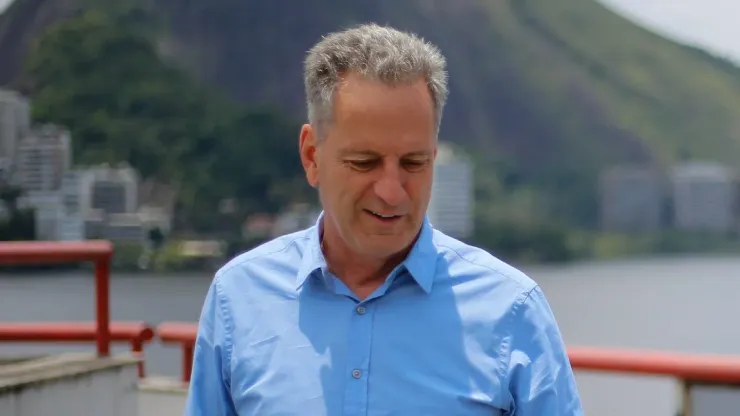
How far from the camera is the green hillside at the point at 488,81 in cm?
→ 5216

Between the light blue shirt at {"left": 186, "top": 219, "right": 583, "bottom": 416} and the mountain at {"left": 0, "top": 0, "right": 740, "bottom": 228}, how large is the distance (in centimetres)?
5106

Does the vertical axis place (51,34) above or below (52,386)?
above

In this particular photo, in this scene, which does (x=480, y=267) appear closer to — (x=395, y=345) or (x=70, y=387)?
(x=395, y=345)

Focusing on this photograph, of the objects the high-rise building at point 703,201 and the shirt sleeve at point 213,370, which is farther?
the high-rise building at point 703,201

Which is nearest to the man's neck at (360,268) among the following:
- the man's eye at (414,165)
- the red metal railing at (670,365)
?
the man's eye at (414,165)

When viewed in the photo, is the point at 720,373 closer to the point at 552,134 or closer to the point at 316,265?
the point at 316,265

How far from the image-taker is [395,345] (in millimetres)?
1144

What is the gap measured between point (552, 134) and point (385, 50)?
200ft

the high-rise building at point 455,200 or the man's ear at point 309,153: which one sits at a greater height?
the man's ear at point 309,153

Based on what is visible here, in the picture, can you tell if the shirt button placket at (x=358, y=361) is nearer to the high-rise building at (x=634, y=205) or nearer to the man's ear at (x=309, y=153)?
the man's ear at (x=309, y=153)

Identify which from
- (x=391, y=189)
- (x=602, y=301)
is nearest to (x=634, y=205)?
(x=602, y=301)

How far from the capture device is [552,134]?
2406 inches

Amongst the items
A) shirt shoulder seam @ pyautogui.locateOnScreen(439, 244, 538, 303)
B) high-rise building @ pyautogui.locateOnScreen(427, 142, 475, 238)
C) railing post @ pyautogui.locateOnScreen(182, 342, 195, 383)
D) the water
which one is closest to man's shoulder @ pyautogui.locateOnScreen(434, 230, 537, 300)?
shirt shoulder seam @ pyautogui.locateOnScreen(439, 244, 538, 303)

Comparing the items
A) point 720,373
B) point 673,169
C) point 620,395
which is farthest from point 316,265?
point 673,169
